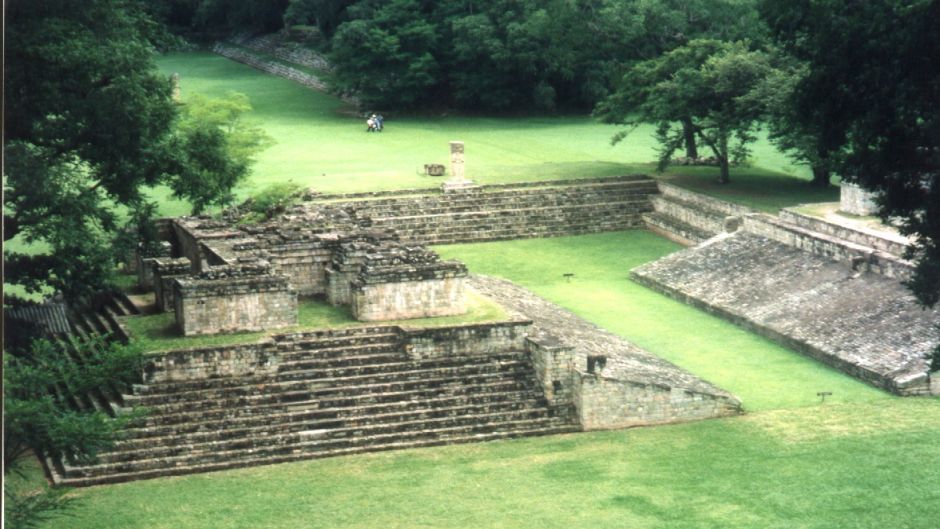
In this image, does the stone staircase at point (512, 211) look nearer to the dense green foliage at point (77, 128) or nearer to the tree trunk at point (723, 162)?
the tree trunk at point (723, 162)

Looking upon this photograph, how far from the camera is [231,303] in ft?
73.5

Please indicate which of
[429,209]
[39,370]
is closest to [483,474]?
[39,370]

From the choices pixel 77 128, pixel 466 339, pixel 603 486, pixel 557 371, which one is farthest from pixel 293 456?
pixel 77 128

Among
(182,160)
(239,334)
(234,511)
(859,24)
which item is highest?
(859,24)

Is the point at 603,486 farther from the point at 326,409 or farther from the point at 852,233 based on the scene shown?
the point at 852,233

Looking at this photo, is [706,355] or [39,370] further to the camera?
[706,355]

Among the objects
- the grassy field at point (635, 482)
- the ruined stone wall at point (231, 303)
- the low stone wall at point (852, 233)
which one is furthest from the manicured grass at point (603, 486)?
the low stone wall at point (852, 233)

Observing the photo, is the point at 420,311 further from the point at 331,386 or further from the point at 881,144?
the point at 881,144

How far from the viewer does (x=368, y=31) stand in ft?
177

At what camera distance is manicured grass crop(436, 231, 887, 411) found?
2377cm

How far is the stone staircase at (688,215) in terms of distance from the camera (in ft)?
114

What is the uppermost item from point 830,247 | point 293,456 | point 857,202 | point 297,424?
point 857,202

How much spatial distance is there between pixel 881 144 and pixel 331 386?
8175mm

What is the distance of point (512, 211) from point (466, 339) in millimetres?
14701
